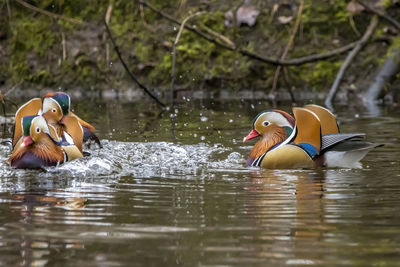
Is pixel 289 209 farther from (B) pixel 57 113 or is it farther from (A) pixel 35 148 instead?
(B) pixel 57 113

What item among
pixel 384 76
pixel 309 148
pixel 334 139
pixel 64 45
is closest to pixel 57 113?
pixel 309 148

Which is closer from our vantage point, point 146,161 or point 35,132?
point 35,132

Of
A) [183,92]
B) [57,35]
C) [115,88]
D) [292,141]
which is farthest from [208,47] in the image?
[292,141]

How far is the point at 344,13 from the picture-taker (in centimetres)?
1273

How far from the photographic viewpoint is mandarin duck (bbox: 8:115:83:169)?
619 cm

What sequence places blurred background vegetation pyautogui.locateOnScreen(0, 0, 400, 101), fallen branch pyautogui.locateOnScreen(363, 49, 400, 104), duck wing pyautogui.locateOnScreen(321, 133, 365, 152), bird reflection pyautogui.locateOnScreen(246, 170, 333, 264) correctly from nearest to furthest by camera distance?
bird reflection pyautogui.locateOnScreen(246, 170, 333, 264) → duck wing pyautogui.locateOnScreen(321, 133, 365, 152) → fallen branch pyautogui.locateOnScreen(363, 49, 400, 104) → blurred background vegetation pyautogui.locateOnScreen(0, 0, 400, 101)

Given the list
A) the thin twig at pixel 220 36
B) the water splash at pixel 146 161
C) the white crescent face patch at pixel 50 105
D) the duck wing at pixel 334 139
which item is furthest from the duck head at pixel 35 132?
the thin twig at pixel 220 36

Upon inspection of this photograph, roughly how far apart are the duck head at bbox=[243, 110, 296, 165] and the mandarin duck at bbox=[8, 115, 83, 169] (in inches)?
65.3

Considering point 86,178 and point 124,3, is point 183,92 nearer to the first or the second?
point 124,3

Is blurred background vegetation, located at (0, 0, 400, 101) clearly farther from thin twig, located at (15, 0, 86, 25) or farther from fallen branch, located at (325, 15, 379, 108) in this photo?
fallen branch, located at (325, 15, 379, 108)

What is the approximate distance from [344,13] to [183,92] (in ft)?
9.30

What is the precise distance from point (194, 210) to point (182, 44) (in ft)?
28.9

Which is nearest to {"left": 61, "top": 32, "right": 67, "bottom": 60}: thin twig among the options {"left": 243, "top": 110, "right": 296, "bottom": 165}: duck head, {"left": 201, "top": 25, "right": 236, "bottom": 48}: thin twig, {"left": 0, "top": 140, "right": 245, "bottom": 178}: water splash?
{"left": 201, "top": 25, "right": 236, "bottom": 48}: thin twig

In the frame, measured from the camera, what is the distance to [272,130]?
7.08 m
